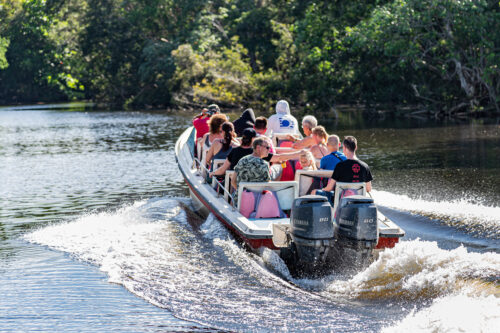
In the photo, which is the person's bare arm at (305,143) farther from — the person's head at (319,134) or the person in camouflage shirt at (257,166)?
the person in camouflage shirt at (257,166)

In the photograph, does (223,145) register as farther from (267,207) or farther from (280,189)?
(267,207)

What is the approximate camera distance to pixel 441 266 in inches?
281

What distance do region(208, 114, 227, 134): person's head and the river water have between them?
149 centimetres

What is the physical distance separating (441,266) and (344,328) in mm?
1730

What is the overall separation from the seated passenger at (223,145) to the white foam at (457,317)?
4.54 meters

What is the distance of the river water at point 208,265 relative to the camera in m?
6.29

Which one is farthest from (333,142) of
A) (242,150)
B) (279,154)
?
(242,150)

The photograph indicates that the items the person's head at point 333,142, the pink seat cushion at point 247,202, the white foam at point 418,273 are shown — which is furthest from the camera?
the person's head at point 333,142

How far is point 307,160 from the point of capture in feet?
28.6

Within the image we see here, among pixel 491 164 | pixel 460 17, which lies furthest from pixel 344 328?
pixel 460 17

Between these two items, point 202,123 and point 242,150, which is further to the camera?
point 202,123

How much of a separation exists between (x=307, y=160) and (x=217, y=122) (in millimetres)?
2475

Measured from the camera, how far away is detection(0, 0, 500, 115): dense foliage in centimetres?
2561

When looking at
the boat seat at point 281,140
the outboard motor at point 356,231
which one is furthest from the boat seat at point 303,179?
the boat seat at point 281,140
